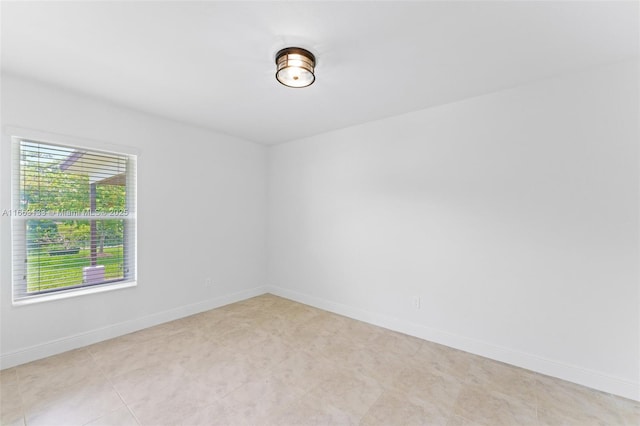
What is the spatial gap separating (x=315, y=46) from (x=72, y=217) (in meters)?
2.88

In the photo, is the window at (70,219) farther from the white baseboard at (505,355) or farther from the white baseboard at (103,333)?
the white baseboard at (505,355)

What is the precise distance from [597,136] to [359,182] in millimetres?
2256

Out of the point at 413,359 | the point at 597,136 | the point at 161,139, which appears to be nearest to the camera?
the point at 597,136

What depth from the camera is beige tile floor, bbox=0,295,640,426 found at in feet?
6.08

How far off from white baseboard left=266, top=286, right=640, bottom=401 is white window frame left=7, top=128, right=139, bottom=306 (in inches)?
102

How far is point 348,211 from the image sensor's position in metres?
3.76

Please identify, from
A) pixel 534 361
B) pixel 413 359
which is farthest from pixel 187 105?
pixel 534 361

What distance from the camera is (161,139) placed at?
3400 mm

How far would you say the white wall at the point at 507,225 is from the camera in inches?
84.6

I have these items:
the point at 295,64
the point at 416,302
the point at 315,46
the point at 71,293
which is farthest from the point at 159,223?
the point at 416,302

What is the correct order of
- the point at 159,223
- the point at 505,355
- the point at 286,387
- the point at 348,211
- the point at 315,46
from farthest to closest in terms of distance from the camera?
1. the point at 348,211
2. the point at 159,223
3. the point at 505,355
4. the point at 286,387
5. the point at 315,46

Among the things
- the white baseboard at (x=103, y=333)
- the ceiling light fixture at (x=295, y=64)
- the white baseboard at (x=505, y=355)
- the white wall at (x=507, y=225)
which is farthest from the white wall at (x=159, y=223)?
the ceiling light fixture at (x=295, y=64)

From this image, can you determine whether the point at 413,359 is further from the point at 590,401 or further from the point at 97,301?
the point at 97,301

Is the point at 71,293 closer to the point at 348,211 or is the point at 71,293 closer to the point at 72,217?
the point at 72,217
